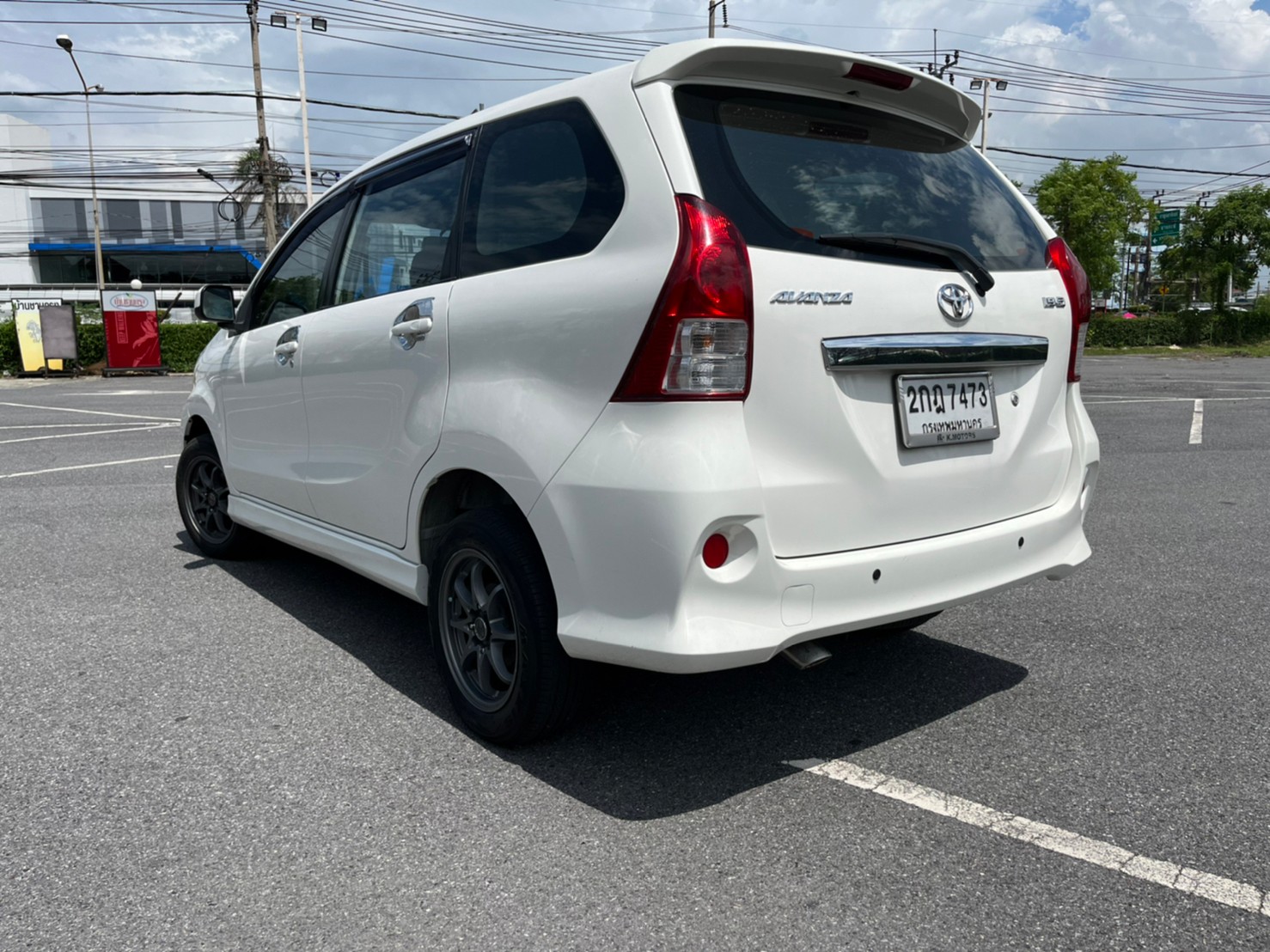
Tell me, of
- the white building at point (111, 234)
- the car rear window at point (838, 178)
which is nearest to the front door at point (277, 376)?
the car rear window at point (838, 178)

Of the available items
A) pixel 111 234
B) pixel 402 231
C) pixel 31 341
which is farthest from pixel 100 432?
pixel 111 234

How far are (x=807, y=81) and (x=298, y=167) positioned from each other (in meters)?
35.6

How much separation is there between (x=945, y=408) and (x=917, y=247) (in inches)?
17.1

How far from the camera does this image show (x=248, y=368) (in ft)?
14.3

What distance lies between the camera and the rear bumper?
2.34 m

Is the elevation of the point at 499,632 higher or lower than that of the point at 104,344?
lower

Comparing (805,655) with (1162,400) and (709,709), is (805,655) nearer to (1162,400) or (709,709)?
(709,709)

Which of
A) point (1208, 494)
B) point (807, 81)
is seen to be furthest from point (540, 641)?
point (1208, 494)

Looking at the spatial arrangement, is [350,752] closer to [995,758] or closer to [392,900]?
[392,900]

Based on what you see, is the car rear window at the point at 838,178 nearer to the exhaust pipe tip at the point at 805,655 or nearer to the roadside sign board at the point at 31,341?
the exhaust pipe tip at the point at 805,655

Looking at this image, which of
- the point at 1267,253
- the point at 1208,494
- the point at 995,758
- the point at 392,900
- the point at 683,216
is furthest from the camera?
the point at 1267,253

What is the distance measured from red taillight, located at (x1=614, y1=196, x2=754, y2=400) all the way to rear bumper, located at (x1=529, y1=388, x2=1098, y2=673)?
0.18 feet

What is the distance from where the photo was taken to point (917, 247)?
270 cm

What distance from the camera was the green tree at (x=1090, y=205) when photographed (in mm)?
44312
